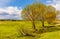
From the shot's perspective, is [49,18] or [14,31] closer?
[14,31]

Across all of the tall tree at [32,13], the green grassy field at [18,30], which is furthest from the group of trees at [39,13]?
the green grassy field at [18,30]

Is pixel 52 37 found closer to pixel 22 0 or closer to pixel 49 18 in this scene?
pixel 49 18

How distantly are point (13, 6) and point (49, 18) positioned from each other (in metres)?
0.90

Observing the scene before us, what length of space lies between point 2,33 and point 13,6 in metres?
0.65

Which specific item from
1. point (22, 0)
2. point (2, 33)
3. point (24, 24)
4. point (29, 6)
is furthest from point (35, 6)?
point (2, 33)

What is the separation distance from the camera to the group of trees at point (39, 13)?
2.62 meters

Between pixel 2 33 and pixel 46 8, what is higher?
pixel 46 8

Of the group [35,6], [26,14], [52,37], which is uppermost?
[35,6]

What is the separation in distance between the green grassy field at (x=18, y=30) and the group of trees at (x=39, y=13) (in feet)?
0.40

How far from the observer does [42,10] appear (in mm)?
2721

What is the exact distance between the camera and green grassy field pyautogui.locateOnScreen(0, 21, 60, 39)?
8.24 ft

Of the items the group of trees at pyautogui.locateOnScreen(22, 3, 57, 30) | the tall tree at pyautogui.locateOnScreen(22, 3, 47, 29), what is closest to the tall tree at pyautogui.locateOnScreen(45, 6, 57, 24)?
the group of trees at pyautogui.locateOnScreen(22, 3, 57, 30)

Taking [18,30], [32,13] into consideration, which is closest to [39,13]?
[32,13]

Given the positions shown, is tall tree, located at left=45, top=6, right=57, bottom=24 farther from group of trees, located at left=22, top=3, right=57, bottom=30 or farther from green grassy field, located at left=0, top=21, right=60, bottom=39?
green grassy field, located at left=0, top=21, right=60, bottom=39
